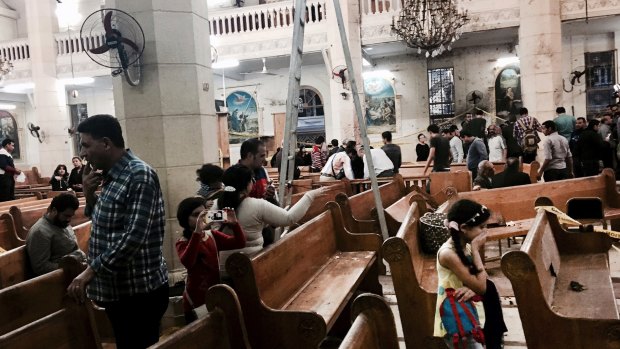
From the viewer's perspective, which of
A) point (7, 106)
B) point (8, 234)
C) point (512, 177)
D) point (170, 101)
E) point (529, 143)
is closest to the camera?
point (170, 101)

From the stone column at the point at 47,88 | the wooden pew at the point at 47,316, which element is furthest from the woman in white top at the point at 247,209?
the stone column at the point at 47,88

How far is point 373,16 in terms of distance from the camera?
1517cm

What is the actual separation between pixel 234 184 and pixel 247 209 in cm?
20

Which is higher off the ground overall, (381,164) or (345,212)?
(381,164)

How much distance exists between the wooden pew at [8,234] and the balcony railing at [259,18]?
11818 millimetres

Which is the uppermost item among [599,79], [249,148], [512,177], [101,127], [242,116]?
[599,79]

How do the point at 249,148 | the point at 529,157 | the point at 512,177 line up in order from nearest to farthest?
the point at 249,148, the point at 512,177, the point at 529,157

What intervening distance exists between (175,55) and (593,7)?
12.1 metres

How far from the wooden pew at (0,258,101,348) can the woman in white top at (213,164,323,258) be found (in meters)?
1.04

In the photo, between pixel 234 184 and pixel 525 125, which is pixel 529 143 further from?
pixel 234 184

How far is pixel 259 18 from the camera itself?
55.4 feet

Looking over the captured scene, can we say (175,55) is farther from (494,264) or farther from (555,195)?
(555,195)

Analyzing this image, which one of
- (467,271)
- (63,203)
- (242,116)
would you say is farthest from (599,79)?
(63,203)

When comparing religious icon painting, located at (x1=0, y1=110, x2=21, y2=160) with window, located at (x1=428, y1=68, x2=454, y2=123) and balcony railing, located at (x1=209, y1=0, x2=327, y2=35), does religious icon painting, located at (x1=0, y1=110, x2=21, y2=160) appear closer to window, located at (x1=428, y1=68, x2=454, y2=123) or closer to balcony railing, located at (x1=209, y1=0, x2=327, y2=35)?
balcony railing, located at (x1=209, y1=0, x2=327, y2=35)
